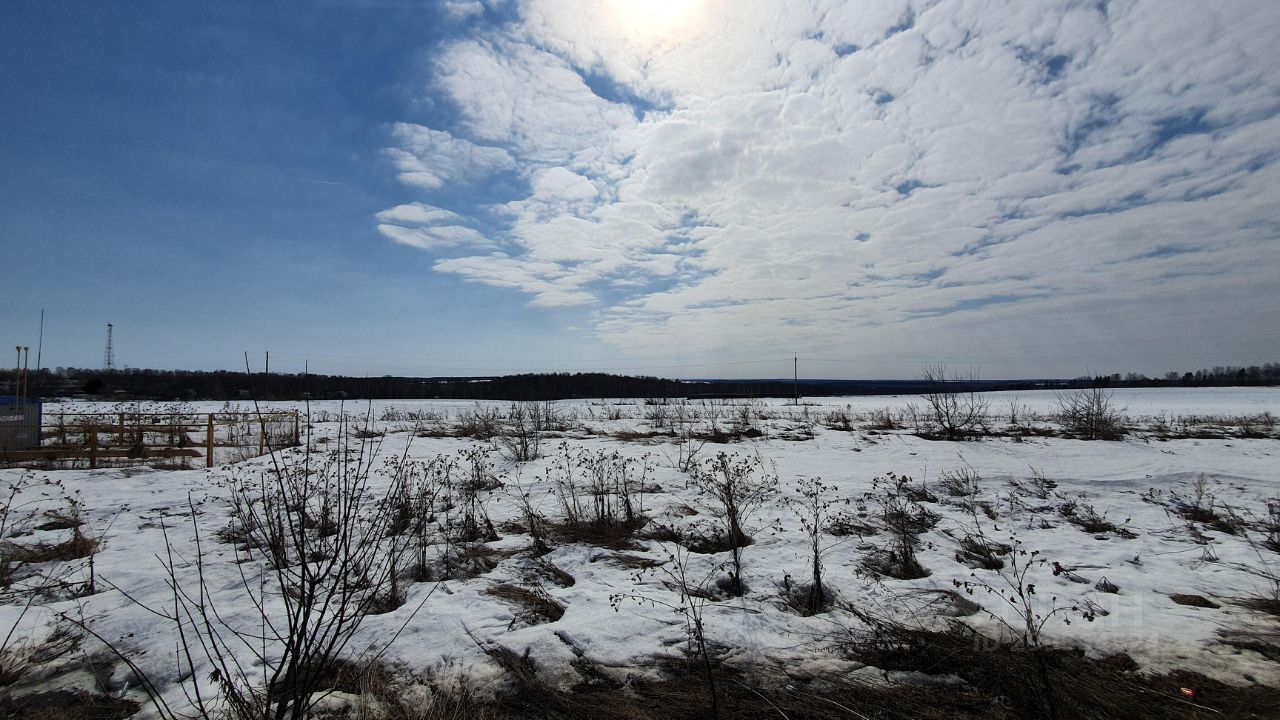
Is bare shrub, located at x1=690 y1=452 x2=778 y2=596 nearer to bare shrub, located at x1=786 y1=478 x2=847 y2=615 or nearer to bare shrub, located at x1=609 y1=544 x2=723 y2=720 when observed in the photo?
→ bare shrub, located at x1=609 y1=544 x2=723 y2=720

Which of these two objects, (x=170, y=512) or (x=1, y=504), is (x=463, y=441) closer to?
(x=170, y=512)

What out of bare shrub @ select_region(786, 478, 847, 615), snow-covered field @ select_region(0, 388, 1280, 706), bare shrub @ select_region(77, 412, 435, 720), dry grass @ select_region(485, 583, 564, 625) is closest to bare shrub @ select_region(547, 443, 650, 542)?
snow-covered field @ select_region(0, 388, 1280, 706)

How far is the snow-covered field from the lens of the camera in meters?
3.69

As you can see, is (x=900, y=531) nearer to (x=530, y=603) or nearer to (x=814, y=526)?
(x=814, y=526)

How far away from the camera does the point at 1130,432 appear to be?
14.7 metres

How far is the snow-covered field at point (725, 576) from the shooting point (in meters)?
3.69

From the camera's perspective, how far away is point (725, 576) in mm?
5090

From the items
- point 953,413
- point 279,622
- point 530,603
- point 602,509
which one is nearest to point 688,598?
point 530,603

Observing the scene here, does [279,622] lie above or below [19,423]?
below

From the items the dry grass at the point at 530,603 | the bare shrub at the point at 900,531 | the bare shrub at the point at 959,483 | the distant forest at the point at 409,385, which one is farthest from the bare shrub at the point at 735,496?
the distant forest at the point at 409,385

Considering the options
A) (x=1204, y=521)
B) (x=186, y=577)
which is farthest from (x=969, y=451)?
(x=186, y=577)

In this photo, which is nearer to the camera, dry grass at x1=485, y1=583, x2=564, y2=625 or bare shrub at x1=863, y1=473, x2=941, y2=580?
dry grass at x1=485, y1=583, x2=564, y2=625

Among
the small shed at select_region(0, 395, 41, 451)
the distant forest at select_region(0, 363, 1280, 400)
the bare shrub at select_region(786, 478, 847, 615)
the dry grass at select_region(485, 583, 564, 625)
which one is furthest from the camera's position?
the distant forest at select_region(0, 363, 1280, 400)

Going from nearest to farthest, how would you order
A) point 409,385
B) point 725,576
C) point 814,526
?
point 725,576, point 814,526, point 409,385
